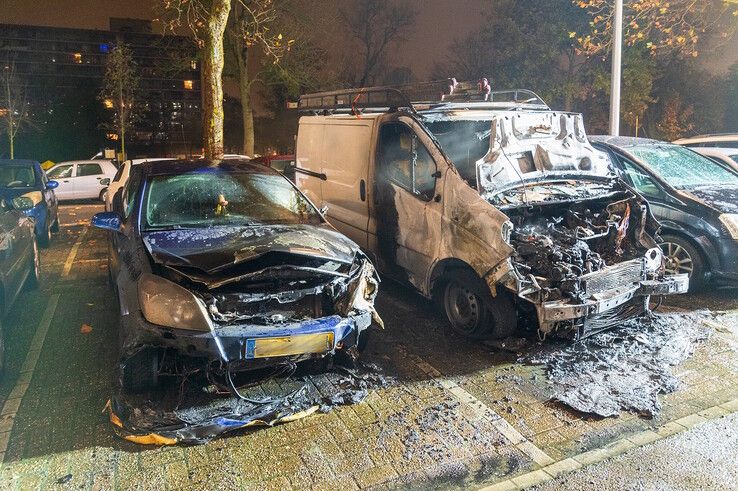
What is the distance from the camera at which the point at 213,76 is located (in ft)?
37.0

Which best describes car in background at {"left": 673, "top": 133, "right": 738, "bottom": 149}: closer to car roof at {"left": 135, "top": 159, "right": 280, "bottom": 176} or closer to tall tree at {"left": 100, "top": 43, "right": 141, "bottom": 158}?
car roof at {"left": 135, "top": 159, "right": 280, "bottom": 176}

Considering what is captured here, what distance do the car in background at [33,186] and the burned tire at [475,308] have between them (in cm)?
695

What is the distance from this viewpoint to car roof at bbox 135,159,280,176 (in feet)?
18.4

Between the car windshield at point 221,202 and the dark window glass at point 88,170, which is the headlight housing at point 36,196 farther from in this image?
the dark window glass at point 88,170

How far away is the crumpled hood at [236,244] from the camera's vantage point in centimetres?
412

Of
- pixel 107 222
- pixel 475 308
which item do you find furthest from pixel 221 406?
pixel 475 308

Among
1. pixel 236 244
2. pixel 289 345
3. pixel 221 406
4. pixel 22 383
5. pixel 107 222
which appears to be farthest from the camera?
pixel 107 222

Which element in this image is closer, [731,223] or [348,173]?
[731,223]

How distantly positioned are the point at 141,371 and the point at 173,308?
61 centimetres

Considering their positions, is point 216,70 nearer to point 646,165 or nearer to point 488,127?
point 488,127

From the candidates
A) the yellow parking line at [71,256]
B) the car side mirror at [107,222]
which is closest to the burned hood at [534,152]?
the car side mirror at [107,222]

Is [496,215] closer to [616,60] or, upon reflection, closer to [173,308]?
[173,308]

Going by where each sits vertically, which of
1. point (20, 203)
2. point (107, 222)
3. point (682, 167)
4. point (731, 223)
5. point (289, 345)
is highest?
point (682, 167)

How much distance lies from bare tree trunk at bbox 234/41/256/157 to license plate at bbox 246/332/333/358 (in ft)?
78.7
